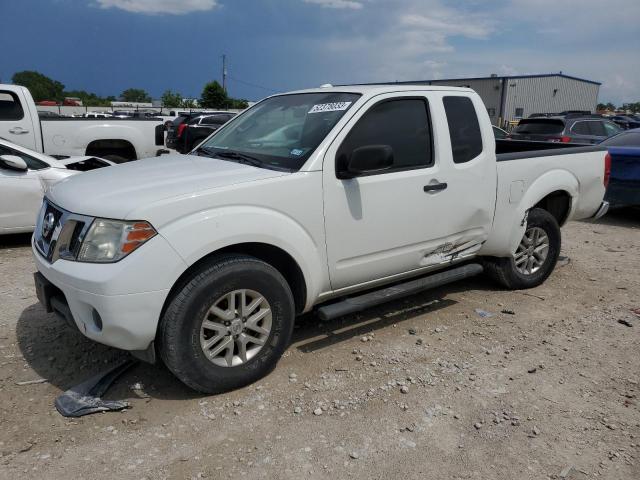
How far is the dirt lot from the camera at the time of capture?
2.78 meters

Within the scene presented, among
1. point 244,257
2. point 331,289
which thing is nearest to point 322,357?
point 331,289

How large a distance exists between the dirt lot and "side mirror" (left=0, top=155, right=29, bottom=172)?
2140 mm

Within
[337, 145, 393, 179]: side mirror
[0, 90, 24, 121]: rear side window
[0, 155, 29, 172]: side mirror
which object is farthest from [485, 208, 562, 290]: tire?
[0, 90, 24, 121]: rear side window

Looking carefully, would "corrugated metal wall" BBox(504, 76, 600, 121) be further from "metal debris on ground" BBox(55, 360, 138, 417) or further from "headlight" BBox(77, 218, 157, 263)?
"headlight" BBox(77, 218, 157, 263)

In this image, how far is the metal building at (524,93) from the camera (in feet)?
139

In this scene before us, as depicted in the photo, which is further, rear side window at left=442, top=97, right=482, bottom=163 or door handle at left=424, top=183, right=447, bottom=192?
rear side window at left=442, top=97, right=482, bottom=163

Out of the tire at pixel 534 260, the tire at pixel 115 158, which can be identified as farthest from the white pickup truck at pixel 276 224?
the tire at pixel 115 158

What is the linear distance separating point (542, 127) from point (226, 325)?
502 inches

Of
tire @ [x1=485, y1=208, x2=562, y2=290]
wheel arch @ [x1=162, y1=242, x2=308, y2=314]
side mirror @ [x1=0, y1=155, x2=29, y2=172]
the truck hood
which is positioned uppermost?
the truck hood

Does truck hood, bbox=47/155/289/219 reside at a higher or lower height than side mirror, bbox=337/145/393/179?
lower

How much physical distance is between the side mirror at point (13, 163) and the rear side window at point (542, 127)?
1164 cm

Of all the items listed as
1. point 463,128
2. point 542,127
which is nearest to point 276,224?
point 463,128

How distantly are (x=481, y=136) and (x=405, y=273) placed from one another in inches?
52.6

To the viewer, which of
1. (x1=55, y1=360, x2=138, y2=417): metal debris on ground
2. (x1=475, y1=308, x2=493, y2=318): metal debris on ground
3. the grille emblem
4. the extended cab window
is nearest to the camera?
(x1=55, y1=360, x2=138, y2=417): metal debris on ground
